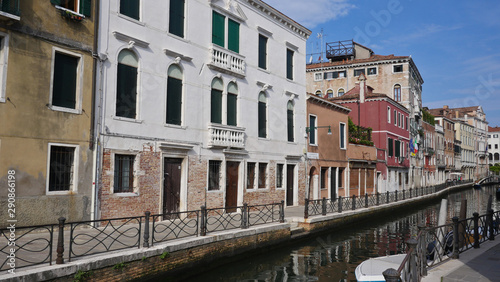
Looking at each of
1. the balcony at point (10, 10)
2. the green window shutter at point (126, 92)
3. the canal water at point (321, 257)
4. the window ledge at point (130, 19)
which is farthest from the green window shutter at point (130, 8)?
the canal water at point (321, 257)

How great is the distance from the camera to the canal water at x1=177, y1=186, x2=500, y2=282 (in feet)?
32.7

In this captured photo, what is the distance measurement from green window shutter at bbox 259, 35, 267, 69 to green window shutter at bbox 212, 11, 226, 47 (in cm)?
282

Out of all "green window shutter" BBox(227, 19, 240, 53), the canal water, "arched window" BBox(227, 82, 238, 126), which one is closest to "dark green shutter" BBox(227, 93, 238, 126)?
"arched window" BBox(227, 82, 238, 126)

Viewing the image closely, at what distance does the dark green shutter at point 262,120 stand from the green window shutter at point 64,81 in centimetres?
898

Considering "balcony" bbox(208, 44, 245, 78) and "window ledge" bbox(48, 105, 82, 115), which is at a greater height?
"balcony" bbox(208, 44, 245, 78)

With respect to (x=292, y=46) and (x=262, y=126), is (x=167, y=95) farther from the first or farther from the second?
→ (x=292, y=46)

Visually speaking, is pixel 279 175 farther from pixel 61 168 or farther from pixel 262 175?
pixel 61 168

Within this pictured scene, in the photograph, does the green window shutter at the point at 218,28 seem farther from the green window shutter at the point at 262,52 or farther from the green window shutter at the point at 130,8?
the green window shutter at the point at 130,8

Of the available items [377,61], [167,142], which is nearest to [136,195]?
[167,142]

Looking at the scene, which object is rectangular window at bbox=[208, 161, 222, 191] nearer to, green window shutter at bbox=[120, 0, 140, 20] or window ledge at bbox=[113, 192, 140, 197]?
window ledge at bbox=[113, 192, 140, 197]

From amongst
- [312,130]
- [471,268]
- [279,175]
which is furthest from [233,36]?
[471,268]

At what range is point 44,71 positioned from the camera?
9961 mm

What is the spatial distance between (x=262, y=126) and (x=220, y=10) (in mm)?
5451

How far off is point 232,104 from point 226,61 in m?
1.78
